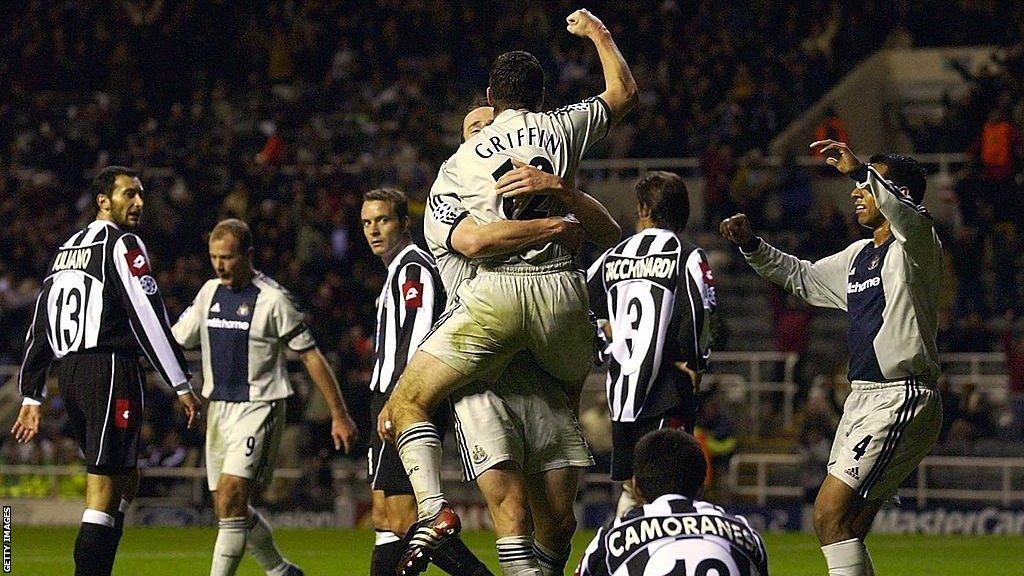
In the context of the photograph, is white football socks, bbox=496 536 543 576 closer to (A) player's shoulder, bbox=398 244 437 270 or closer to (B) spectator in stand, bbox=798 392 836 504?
(A) player's shoulder, bbox=398 244 437 270

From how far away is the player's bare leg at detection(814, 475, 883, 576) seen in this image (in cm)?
735

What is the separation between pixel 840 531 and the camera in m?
7.38

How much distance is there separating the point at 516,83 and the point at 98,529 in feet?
11.4

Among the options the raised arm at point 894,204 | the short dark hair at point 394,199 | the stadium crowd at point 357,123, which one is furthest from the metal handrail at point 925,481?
the raised arm at point 894,204

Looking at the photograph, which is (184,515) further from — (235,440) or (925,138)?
(925,138)

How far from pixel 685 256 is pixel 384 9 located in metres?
20.1

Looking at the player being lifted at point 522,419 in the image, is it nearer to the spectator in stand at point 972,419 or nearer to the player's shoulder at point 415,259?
the player's shoulder at point 415,259

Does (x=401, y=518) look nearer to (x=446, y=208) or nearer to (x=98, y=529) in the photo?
(x=98, y=529)

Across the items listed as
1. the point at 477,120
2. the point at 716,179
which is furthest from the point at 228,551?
the point at 716,179

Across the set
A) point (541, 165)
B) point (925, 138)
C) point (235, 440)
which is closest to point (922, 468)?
point (925, 138)

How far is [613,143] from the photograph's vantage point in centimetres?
2462

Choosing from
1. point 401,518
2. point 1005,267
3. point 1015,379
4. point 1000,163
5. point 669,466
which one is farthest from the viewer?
point 1000,163

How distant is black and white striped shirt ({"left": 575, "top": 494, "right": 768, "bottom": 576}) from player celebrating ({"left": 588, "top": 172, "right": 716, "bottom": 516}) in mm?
3458

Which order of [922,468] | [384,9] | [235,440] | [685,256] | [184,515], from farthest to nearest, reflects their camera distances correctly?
[384,9], [184,515], [922,468], [235,440], [685,256]
